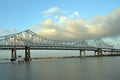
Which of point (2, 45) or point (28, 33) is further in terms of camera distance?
point (28, 33)

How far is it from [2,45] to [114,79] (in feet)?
318

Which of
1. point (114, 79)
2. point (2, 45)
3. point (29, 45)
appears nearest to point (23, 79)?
point (114, 79)

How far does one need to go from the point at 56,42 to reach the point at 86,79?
128 meters

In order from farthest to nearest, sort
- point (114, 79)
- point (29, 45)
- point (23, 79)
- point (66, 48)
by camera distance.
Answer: point (66, 48) < point (29, 45) < point (23, 79) < point (114, 79)

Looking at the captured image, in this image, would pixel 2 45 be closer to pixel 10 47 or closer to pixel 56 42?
pixel 10 47

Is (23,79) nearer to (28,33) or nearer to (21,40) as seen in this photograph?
(21,40)

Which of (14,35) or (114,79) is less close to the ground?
(14,35)

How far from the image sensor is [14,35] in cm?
13875

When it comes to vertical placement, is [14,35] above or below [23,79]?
above

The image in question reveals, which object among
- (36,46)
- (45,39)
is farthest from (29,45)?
(45,39)

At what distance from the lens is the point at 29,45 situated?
129375 mm

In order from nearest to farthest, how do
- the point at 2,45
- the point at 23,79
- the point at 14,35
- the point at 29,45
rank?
1. the point at 23,79
2. the point at 2,45
3. the point at 29,45
4. the point at 14,35

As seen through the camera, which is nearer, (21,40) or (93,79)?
(93,79)

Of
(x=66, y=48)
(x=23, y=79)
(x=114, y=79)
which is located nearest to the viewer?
(x=114, y=79)
